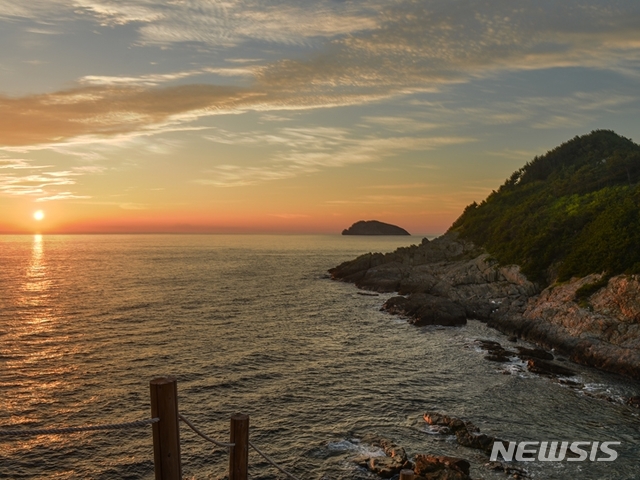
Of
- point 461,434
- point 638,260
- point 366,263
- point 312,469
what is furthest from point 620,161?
point 312,469

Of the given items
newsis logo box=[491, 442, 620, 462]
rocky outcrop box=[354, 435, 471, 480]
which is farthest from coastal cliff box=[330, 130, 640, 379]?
rocky outcrop box=[354, 435, 471, 480]

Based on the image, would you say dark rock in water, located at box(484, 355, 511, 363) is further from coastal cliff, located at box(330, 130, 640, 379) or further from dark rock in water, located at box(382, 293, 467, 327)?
dark rock in water, located at box(382, 293, 467, 327)

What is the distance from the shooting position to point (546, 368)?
98.7 feet

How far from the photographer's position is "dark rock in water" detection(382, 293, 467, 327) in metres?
45.2

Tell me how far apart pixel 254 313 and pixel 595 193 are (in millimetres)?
44720

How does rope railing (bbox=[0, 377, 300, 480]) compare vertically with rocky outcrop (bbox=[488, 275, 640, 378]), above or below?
above

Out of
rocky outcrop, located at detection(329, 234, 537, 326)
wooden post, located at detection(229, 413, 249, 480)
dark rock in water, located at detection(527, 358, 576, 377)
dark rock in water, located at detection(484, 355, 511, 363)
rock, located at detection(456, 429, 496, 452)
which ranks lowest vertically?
dark rock in water, located at detection(484, 355, 511, 363)

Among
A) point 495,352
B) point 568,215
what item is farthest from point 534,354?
point 568,215

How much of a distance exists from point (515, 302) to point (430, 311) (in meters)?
8.90

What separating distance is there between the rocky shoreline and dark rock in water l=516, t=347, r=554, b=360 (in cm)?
156

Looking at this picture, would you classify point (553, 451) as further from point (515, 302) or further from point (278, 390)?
point (515, 302)

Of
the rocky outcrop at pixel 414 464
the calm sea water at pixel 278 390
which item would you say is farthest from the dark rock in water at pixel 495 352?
the rocky outcrop at pixel 414 464

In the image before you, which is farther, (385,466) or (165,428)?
(385,466)

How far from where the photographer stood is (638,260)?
118 feet
